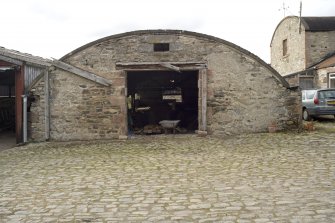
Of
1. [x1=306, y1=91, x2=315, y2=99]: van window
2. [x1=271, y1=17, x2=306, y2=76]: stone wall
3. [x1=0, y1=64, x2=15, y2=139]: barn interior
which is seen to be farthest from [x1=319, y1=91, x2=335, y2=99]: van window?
[x1=0, y1=64, x2=15, y2=139]: barn interior

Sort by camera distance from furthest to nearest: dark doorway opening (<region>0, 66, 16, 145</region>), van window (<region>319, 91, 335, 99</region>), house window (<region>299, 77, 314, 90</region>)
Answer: house window (<region>299, 77, 314, 90</region>), dark doorway opening (<region>0, 66, 16, 145</region>), van window (<region>319, 91, 335, 99</region>)

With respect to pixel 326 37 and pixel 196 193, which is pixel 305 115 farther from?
pixel 196 193

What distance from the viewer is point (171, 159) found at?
8695 mm

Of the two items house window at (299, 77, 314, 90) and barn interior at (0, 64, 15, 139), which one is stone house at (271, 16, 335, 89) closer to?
house window at (299, 77, 314, 90)

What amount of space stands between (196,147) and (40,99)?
6617 millimetres

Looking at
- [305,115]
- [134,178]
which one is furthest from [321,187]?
[305,115]

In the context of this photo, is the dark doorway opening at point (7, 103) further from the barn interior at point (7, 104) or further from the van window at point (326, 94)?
the van window at point (326, 94)

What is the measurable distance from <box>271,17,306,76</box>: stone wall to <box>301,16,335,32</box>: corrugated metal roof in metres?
0.61

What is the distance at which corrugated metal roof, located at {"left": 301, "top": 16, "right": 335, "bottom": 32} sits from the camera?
942 inches

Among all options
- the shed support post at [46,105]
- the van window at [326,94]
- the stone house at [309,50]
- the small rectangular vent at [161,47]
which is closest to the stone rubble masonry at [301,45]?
the stone house at [309,50]

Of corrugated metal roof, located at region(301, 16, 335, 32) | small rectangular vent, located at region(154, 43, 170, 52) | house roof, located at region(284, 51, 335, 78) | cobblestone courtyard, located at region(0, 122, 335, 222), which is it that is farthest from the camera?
corrugated metal roof, located at region(301, 16, 335, 32)

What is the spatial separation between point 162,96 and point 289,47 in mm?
13626

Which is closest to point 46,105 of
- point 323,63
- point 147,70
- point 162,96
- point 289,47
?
point 147,70

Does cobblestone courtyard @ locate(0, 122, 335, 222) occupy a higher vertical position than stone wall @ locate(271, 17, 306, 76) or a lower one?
lower
